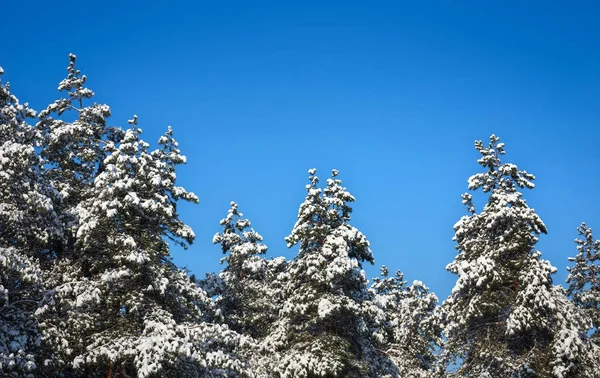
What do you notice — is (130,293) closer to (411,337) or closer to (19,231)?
(19,231)

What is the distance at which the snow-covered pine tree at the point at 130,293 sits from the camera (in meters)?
17.4

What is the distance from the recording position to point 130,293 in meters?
19.5

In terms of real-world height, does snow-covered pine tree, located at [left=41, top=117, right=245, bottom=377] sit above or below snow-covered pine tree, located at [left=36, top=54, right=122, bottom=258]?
below

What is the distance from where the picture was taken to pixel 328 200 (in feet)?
85.8

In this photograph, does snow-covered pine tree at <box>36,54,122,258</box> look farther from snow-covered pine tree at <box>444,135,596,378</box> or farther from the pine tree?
snow-covered pine tree at <box>444,135,596,378</box>

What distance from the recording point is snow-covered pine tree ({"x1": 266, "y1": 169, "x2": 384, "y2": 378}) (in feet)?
75.2

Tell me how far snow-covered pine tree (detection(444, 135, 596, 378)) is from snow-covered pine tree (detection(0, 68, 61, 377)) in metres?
16.2

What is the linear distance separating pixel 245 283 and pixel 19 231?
55.4 feet

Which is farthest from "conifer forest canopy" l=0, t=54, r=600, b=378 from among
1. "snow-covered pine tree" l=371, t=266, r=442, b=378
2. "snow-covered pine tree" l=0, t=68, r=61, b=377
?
"snow-covered pine tree" l=371, t=266, r=442, b=378

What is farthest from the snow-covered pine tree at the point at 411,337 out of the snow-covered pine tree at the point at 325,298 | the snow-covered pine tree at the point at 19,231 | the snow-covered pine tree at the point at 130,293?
the snow-covered pine tree at the point at 19,231

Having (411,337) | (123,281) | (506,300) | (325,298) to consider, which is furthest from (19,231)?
(411,337)

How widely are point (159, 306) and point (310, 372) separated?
22.6 ft

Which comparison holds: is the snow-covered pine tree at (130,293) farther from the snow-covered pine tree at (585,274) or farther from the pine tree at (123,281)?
the snow-covered pine tree at (585,274)

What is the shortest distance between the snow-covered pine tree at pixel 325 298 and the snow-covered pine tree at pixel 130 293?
3684 mm
